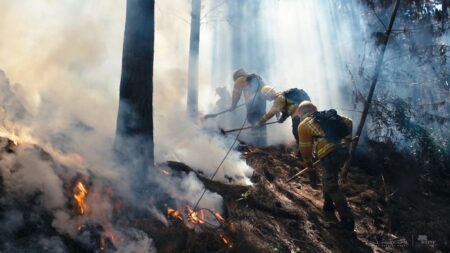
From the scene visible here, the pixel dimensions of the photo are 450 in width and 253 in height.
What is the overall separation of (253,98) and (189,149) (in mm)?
2738

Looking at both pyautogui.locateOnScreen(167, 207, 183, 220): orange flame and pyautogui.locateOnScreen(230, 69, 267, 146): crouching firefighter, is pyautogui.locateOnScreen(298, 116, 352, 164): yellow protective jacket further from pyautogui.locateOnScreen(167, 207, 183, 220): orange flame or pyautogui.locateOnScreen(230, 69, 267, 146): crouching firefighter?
pyautogui.locateOnScreen(230, 69, 267, 146): crouching firefighter

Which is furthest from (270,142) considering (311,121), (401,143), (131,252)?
(131,252)

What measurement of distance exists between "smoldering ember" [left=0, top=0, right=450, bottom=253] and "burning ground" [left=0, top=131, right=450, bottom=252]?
2cm

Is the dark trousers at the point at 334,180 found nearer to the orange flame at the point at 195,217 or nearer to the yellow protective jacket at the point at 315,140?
the yellow protective jacket at the point at 315,140

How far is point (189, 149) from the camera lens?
7598 mm

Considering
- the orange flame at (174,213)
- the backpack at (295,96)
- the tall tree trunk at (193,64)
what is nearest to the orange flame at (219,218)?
the orange flame at (174,213)

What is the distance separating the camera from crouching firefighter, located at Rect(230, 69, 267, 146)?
9.70 metres

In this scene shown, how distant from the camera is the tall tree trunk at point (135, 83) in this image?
545cm

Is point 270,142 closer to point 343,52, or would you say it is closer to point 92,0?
point 343,52

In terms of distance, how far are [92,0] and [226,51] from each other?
6817 mm

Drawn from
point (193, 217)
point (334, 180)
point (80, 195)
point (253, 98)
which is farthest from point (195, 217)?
point (253, 98)

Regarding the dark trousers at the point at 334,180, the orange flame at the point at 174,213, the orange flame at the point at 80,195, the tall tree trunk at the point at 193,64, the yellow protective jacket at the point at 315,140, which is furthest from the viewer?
the tall tree trunk at the point at 193,64

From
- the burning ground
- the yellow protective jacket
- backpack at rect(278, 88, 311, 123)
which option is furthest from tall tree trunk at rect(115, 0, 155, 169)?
backpack at rect(278, 88, 311, 123)

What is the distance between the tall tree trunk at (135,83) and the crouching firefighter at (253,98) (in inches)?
171
